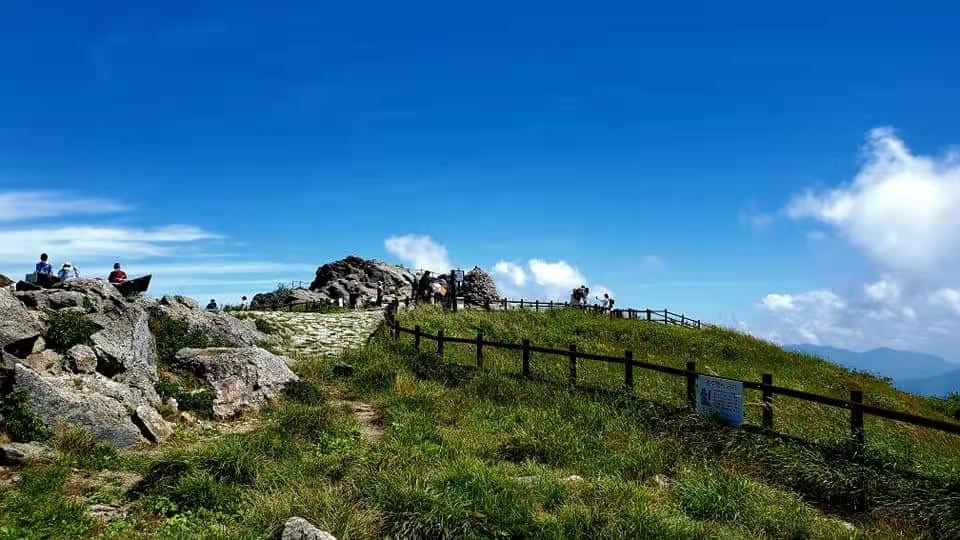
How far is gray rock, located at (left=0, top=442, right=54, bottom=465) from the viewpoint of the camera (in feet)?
26.0

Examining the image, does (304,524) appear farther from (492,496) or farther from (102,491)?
(102,491)

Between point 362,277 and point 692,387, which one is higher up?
point 362,277

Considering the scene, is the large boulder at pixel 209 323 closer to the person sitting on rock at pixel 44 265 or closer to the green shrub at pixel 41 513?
the person sitting on rock at pixel 44 265

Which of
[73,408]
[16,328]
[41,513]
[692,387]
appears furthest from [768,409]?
[16,328]

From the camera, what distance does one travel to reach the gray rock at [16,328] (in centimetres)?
995

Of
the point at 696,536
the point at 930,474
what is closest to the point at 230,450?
the point at 696,536

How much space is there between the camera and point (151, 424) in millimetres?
10156

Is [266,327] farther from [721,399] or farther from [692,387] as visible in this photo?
[721,399]

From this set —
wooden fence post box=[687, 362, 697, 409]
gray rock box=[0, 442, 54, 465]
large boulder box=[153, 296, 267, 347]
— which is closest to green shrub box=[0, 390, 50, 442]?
gray rock box=[0, 442, 54, 465]

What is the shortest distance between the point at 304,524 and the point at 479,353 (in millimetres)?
11382

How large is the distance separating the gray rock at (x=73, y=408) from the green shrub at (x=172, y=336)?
12.7 feet

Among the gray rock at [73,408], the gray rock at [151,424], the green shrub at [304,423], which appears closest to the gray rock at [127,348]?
the gray rock at [151,424]

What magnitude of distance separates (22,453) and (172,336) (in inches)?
283

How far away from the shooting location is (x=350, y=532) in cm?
594
